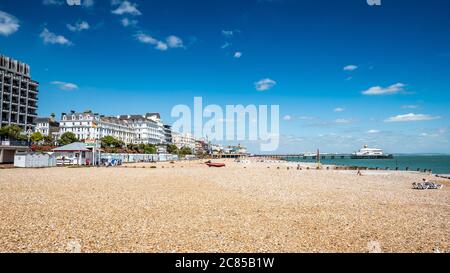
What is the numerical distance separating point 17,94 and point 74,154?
50.4m

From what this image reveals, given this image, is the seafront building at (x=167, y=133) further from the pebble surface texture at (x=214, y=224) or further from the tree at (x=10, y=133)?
the pebble surface texture at (x=214, y=224)

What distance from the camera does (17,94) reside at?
91.7 meters

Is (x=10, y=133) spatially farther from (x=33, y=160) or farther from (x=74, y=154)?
(x=33, y=160)

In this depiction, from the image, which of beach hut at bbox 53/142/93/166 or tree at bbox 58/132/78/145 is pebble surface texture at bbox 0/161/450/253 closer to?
beach hut at bbox 53/142/93/166

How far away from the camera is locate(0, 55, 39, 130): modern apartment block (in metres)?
87.2

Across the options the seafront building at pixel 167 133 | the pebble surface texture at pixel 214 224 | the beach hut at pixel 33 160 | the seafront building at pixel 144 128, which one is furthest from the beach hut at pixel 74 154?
the seafront building at pixel 167 133

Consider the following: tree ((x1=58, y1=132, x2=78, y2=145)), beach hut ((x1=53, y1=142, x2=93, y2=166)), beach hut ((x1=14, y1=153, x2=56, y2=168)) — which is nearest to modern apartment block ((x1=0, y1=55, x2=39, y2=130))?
tree ((x1=58, y1=132, x2=78, y2=145))

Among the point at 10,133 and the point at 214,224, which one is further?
the point at 10,133

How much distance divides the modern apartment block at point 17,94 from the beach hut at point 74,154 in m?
41.8

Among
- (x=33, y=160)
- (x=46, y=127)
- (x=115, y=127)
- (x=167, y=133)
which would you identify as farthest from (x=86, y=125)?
(x=33, y=160)

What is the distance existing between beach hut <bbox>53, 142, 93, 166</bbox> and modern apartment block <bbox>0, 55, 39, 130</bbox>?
4181cm
